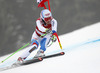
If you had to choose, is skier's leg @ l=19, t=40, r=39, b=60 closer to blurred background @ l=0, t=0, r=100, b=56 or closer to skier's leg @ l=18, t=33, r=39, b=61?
skier's leg @ l=18, t=33, r=39, b=61

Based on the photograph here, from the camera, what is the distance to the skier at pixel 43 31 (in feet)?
10.7

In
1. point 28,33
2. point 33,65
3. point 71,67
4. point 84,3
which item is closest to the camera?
point 71,67

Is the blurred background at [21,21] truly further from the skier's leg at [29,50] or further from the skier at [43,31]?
the skier's leg at [29,50]

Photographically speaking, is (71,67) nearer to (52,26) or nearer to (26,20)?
(52,26)

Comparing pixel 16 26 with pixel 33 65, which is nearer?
pixel 33 65

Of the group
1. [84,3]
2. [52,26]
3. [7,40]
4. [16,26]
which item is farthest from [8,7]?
[52,26]

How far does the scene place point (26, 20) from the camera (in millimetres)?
9281

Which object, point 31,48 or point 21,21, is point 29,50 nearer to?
point 31,48

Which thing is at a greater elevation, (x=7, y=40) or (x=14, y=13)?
(x=14, y=13)

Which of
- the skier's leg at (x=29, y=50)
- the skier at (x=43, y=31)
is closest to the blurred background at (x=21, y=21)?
the skier at (x=43, y=31)

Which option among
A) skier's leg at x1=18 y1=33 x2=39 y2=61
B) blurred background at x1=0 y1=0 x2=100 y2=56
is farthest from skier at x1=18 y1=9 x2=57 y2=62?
blurred background at x1=0 y1=0 x2=100 y2=56

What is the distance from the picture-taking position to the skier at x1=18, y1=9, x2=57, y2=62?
326 centimetres

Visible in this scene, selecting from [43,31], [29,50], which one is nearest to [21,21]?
[29,50]

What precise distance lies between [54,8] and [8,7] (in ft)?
8.79
